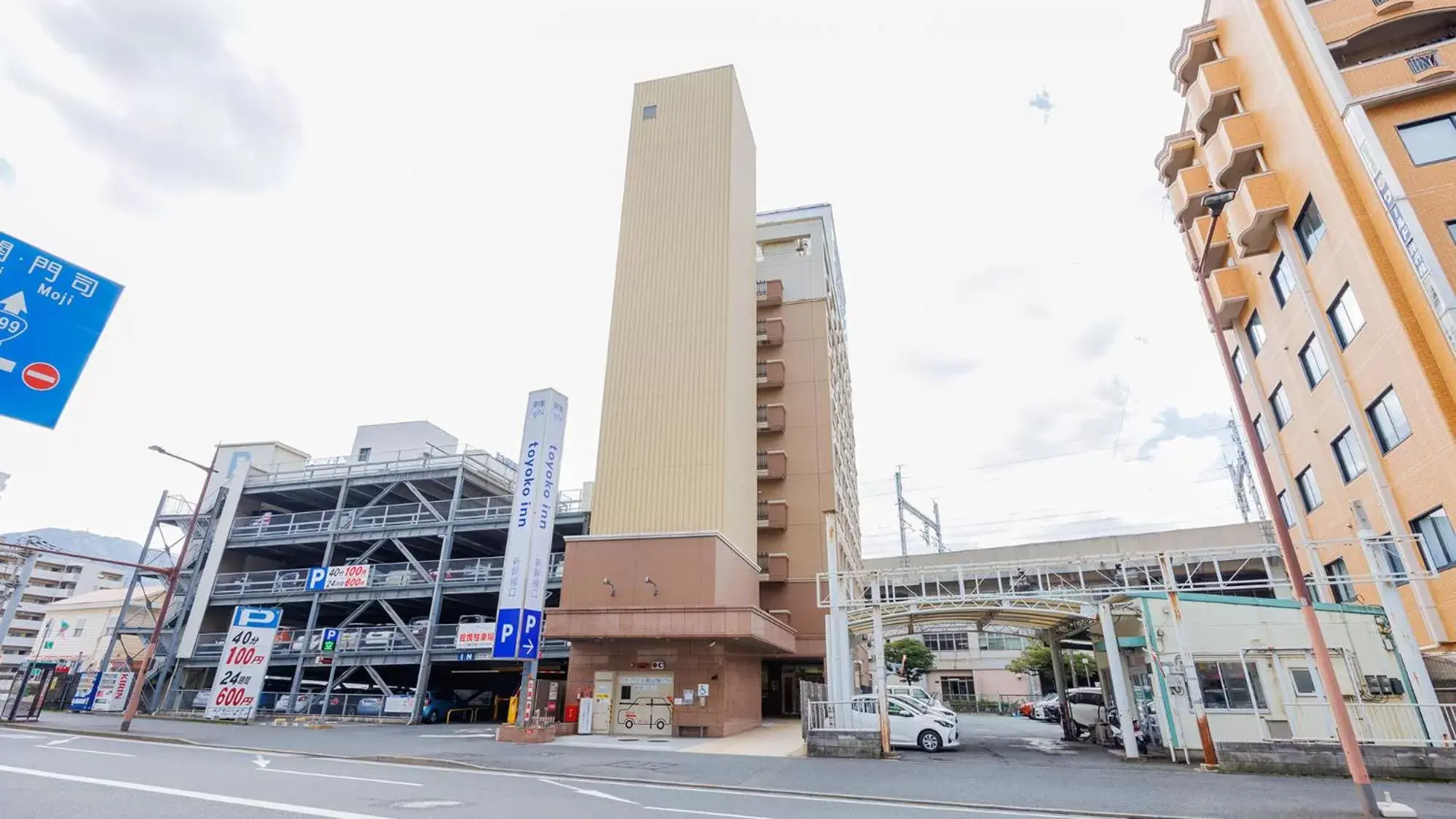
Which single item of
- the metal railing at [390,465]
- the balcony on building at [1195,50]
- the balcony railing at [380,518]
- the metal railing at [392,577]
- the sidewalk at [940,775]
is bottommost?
the sidewalk at [940,775]

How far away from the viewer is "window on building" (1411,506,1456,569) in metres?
15.4

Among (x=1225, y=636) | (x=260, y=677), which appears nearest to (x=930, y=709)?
(x=1225, y=636)

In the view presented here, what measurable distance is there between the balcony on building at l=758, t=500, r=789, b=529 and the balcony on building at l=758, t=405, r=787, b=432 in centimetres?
422

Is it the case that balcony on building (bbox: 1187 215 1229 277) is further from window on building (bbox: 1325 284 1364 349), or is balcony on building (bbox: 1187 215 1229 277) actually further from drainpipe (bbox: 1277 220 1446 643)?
window on building (bbox: 1325 284 1364 349)

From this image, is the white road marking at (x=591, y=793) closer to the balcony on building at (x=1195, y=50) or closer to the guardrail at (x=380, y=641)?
the guardrail at (x=380, y=641)

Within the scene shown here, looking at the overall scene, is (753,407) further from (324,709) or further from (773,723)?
(324,709)

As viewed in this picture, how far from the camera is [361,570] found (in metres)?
32.3

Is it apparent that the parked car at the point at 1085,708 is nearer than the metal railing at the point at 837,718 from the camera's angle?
No

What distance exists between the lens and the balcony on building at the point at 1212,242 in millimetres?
24188

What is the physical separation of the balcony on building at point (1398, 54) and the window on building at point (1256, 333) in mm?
8263

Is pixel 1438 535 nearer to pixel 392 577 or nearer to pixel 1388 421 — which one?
pixel 1388 421

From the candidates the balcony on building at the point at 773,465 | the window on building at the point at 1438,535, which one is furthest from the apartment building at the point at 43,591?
the window on building at the point at 1438,535

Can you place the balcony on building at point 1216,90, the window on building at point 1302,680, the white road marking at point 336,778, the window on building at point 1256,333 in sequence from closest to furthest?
the white road marking at point 336,778, the window on building at point 1302,680, the balcony on building at point 1216,90, the window on building at point 1256,333

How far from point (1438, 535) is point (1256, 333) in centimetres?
1093
